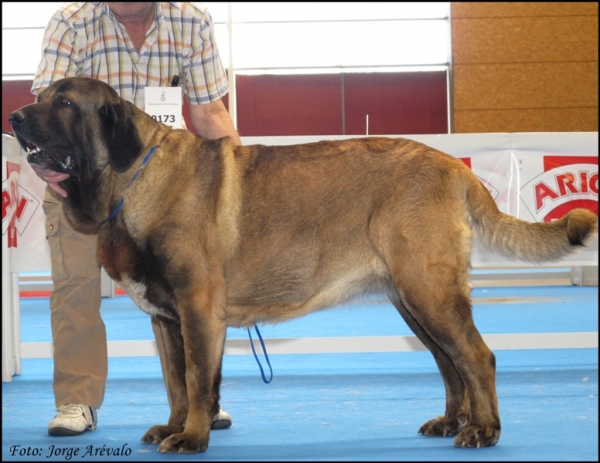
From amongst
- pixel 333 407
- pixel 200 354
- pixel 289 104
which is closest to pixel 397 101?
pixel 289 104

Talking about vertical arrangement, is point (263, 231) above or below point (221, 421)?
above

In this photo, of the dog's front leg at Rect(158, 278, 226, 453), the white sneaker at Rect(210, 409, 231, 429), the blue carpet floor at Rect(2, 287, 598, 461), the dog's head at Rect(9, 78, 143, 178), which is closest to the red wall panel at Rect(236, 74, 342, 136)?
the blue carpet floor at Rect(2, 287, 598, 461)

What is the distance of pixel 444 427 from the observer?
9.91 feet

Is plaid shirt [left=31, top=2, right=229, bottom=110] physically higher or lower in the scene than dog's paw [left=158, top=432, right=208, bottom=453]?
higher

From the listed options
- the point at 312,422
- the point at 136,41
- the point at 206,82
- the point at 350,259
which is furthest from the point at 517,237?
the point at 136,41

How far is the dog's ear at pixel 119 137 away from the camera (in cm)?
284

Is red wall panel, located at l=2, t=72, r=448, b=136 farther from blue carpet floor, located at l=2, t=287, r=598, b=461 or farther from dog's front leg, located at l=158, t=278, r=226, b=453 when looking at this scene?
dog's front leg, located at l=158, t=278, r=226, b=453

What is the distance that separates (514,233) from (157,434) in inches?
69.7

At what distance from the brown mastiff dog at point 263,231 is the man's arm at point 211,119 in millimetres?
639

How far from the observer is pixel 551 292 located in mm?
9375

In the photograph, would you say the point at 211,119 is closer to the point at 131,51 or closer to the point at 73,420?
the point at 131,51

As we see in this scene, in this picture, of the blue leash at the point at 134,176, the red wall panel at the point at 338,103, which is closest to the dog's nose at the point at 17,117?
the blue leash at the point at 134,176

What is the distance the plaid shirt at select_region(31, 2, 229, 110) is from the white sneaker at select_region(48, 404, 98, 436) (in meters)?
1.57

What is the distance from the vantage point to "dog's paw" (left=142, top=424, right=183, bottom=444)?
296 centimetres
